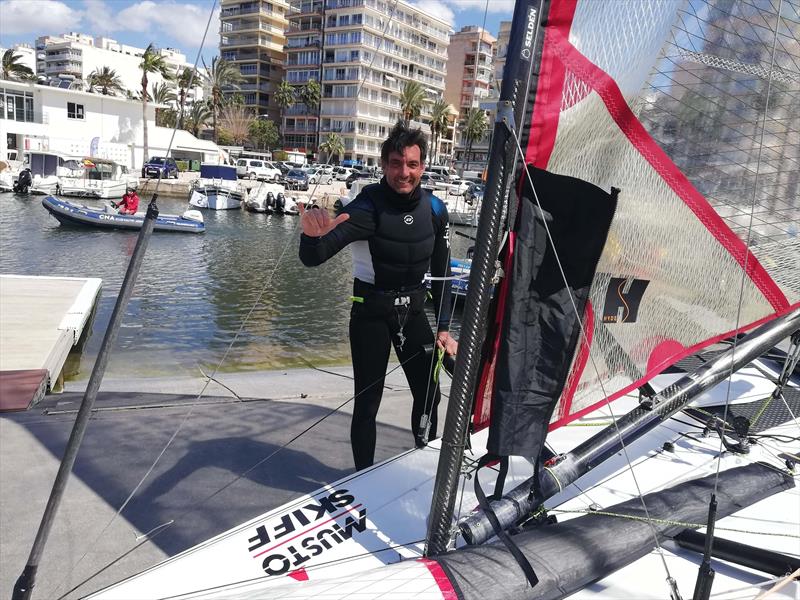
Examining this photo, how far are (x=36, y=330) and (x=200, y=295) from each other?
6.41m

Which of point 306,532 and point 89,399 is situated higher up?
point 89,399

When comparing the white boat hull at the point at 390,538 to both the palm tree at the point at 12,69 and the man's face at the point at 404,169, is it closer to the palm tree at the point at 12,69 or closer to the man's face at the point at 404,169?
the man's face at the point at 404,169

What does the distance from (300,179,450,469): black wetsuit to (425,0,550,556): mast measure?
39.4 inches

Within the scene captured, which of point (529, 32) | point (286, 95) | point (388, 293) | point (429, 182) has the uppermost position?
point (286, 95)

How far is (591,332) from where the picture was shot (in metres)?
2.09

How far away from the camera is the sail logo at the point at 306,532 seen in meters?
2.07

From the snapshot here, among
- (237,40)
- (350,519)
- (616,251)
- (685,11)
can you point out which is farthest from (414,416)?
(237,40)

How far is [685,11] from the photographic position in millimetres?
2033

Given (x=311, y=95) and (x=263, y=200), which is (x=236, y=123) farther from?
(x=263, y=200)

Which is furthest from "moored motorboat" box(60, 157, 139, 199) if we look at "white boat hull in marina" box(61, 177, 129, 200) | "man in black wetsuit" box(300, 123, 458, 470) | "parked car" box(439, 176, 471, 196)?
"man in black wetsuit" box(300, 123, 458, 470)

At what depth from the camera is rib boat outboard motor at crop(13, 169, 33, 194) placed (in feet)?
103

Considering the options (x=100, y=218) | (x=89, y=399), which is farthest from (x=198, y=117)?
(x=89, y=399)

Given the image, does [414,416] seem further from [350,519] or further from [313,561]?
[313,561]

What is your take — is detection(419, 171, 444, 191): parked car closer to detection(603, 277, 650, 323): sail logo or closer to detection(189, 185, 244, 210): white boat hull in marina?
detection(189, 185, 244, 210): white boat hull in marina
